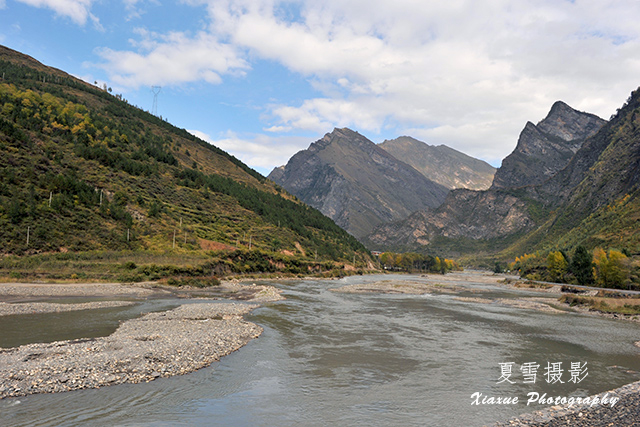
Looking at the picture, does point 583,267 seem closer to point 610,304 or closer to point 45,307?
point 610,304

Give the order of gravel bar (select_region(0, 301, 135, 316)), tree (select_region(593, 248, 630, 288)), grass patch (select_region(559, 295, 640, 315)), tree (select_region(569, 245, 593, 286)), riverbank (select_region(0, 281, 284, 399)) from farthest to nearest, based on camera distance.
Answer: tree (select_region(569, 245, 593, 286))
tree (select_region(593, 248, 630, 288))
grass patch (select_region(559, 295, 640, 315))
gravel bar (select_region(0, 301, 135, 316))
riverbank (select_region(0, 281, 284, 399))

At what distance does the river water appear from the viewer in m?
14.6

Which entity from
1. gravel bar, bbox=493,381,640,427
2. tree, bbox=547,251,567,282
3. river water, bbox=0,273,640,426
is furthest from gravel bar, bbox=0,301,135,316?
tree, bbox=547,251,567,282

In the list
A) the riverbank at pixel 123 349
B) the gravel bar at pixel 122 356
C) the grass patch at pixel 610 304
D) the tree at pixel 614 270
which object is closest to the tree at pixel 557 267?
the tree at pixel 614 270

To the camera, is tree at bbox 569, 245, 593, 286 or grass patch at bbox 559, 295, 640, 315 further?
tree at bbox 569, 245, 593, 286

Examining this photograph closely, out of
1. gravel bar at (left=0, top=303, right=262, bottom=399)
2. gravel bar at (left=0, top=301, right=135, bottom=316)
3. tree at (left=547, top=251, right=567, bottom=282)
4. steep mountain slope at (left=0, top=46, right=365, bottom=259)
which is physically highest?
steep mountain slope at (left=0, top=46, right=365, bottom=259)

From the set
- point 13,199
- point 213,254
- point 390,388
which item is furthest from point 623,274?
point 13,199

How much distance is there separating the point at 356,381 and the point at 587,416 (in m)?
10.3

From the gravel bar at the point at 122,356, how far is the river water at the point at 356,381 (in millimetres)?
900

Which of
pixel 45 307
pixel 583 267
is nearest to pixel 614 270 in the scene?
pixel 583 267

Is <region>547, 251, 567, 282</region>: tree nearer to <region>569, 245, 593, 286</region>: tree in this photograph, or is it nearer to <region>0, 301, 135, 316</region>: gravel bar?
<region>569, 245, 593, 286</region>: tree

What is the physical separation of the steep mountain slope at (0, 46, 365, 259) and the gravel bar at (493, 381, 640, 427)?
68987mm

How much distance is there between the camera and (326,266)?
131750 mm

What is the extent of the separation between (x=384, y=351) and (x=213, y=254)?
66457 millimetres
